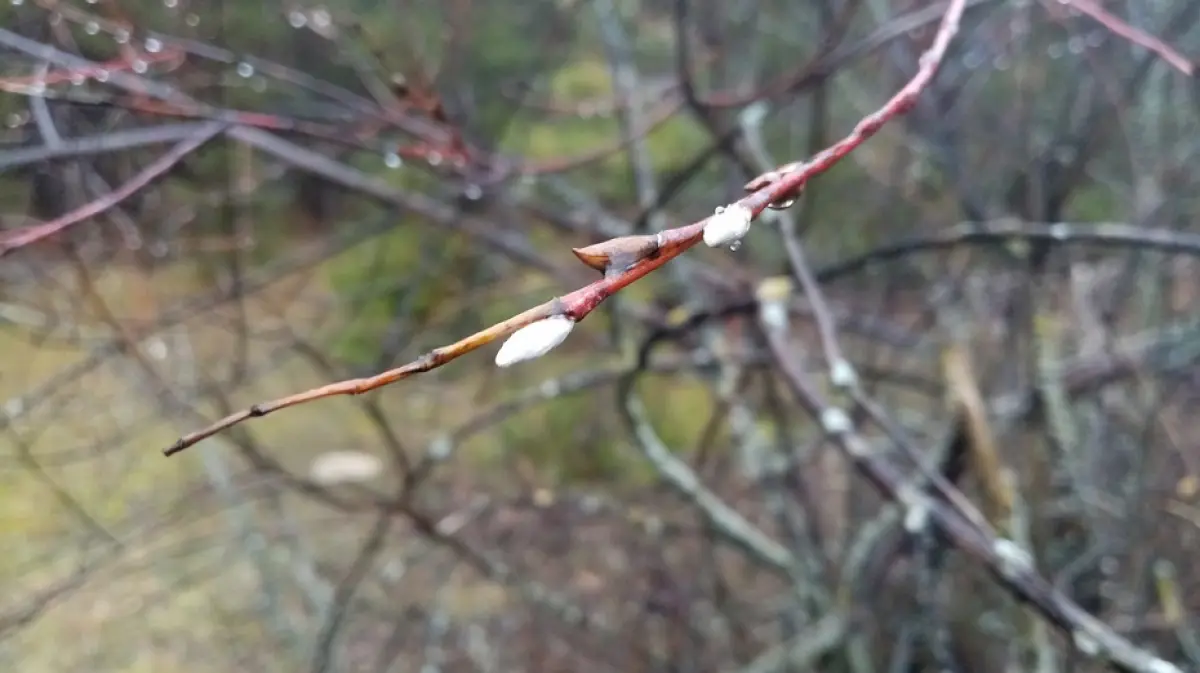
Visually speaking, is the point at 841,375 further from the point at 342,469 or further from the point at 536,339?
the point at 342,469

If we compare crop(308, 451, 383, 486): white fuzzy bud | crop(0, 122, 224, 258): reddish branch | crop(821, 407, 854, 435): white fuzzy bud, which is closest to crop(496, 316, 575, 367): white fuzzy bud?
crop(0, 122, 224, 258): reddish branch

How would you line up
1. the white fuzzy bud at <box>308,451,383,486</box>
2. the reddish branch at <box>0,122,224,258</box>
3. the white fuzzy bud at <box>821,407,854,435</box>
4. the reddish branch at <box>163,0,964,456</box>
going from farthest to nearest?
the white fuzzy bud at <box>308,451,383,486</box>, the white fuzzy bud at <box>821,407,854,435</box>, the reddish branch at <box>0,122,224,258</box>, the reddish branch at <box>163,0,964,456</box>

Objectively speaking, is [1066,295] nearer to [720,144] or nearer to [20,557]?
[720,144]

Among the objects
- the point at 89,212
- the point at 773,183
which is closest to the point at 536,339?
the point at 773,183

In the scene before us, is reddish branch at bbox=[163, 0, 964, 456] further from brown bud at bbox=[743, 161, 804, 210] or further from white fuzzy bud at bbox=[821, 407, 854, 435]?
white fuzzy bud at bbox=[821, 407, 854, 435]

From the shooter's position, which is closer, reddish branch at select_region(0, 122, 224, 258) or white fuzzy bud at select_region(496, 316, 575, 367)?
white fuzzy bud at select_region(496, 316, 575, 367)

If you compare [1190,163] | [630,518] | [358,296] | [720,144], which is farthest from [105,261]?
[1190,163]

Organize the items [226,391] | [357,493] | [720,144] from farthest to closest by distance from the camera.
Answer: [357,493], [226,391], [720,144]
